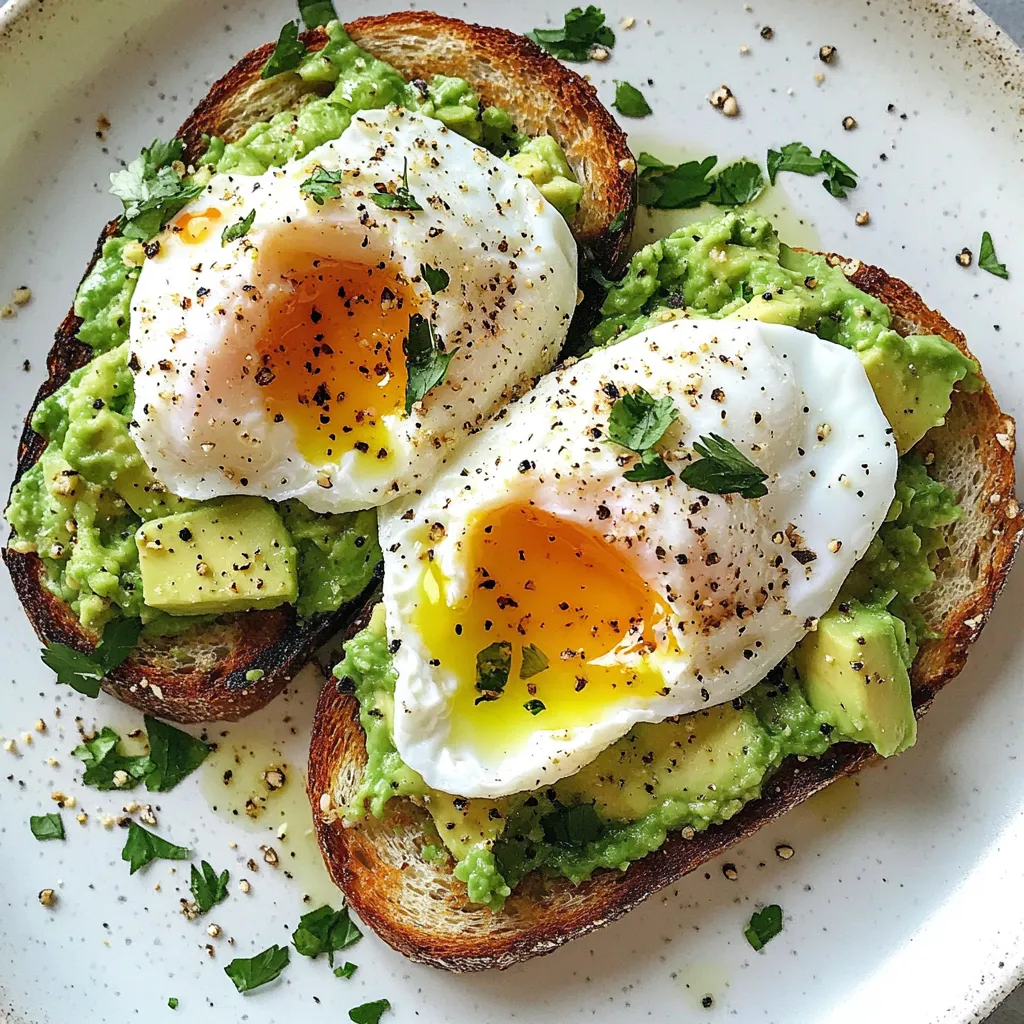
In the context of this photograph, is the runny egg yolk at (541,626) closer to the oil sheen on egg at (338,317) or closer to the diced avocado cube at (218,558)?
the oil sheen on egg at (338,317)

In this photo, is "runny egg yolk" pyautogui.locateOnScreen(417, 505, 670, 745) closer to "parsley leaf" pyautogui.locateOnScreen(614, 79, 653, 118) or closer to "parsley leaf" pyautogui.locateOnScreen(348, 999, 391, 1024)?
"parsley leaf" pyautogui.locateOnScreen(348, 999, 391, 1024)

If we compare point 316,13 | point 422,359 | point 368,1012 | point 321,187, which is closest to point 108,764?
point 368,1012

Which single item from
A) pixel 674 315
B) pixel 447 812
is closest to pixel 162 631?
pixel 447 812

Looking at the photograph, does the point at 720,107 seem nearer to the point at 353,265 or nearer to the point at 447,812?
the point at 353,265

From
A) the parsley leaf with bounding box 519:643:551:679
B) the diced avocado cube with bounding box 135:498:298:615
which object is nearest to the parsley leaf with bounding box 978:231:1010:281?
the parsley leaf with bounding box 519:643:551:679

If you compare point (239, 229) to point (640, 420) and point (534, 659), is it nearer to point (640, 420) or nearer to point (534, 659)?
point (640, 420)

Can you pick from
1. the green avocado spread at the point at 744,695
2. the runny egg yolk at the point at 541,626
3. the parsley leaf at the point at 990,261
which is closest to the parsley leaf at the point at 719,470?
the runny egg yolk at the point at 541,626
